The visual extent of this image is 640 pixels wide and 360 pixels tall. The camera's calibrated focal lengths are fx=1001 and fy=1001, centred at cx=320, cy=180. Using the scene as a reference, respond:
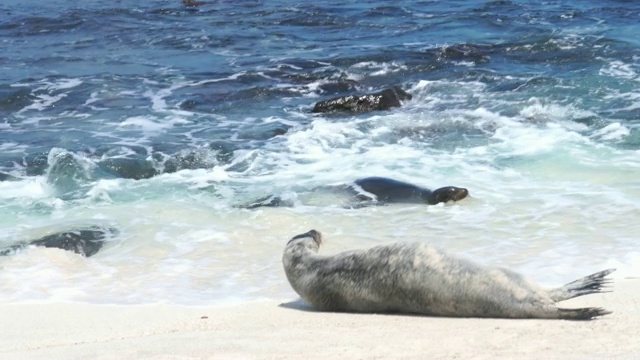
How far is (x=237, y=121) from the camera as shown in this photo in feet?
47.3

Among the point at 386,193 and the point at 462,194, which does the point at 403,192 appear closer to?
the point at 386,193

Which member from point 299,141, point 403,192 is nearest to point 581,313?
point 403,192

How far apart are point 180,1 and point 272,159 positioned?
1802 centimetres

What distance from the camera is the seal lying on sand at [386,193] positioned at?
30.2 feet

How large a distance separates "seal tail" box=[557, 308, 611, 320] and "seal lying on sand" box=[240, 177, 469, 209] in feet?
13.3

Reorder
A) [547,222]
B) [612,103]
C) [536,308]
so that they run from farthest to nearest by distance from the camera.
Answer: [612,103] < [547,222] < [536,308]

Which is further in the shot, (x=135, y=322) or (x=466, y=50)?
(x=466, y=50)

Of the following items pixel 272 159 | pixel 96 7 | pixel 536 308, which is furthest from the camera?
pixel 96 7

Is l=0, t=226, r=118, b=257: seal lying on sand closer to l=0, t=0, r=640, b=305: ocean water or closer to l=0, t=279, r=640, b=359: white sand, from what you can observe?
l=0, t=0, r=640, b=305: ocean water

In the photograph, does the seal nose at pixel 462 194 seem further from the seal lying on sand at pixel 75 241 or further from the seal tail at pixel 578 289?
the seal tail at pixel 578 289

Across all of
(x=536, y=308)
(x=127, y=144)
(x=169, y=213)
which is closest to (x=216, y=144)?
(x=127, y=144)

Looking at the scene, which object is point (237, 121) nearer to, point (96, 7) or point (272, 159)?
point (272, 159)

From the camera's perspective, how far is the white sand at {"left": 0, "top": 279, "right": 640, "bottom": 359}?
449cm

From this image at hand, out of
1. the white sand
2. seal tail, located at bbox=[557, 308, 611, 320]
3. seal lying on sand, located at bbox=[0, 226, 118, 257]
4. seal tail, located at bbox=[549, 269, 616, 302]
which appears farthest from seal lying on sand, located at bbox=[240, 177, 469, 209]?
seal tail, located at bbox=[557, 308, 611, 320]
